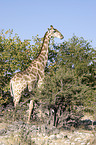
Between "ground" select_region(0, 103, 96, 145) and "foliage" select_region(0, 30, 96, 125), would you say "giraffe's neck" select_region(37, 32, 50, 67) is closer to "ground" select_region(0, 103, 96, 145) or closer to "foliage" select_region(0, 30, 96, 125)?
"foliage" select_region(0, 30, 96, 125)

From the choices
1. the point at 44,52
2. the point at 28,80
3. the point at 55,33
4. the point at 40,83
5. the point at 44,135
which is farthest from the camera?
the point at 55,33

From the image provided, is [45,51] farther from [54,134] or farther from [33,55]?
[54,134]

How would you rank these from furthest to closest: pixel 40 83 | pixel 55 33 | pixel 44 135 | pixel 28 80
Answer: pixel 55 33 < pixel 28 80 < pixel 40 83 < pixel 44 135

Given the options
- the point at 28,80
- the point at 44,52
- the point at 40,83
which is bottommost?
the point at 40,83

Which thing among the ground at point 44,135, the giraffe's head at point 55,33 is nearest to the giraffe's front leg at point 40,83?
the ground at point 44,135

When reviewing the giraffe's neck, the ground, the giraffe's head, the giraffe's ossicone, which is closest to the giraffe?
the giraffe's ossicone

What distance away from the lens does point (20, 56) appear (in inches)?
542

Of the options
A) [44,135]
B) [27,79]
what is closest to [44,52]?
[27,79]

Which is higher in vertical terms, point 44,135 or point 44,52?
point 44,52

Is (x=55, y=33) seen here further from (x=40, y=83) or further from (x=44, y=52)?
(x=40, y=83)

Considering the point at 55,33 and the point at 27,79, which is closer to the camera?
the point at 27,79

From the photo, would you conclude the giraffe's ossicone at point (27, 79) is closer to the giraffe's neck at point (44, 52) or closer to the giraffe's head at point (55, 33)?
the giraffe's neck at point (44, 52)

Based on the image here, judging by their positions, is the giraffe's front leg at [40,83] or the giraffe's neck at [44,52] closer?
the giraffe's front leg at [40,83]

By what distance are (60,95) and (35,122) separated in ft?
6.47
